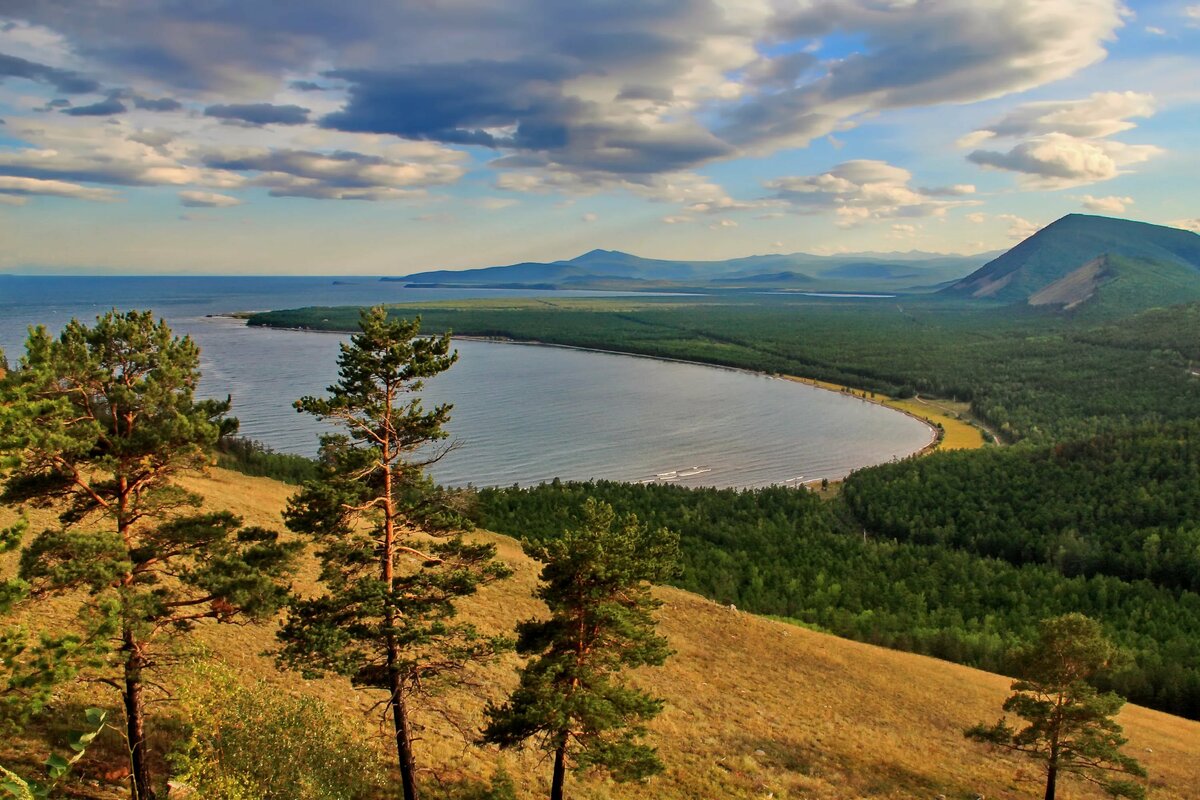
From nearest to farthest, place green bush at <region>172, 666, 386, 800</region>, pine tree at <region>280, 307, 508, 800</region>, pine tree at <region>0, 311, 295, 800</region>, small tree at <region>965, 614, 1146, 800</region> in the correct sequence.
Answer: pine tree at <region>0, 311, 295, 800</region> < green bush at <region>172, 666, 386, 800</region> < pine tree at <region>280, 307, 508, 800</region> < small tree at <region>965, 614, 1146, 800</region>

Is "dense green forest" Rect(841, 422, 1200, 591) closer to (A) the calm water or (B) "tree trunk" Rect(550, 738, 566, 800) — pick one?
(A) the calm water

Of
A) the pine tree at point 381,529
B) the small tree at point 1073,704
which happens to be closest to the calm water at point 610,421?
the small tree at point 1073,704

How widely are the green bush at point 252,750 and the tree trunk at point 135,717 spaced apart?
1.87ft

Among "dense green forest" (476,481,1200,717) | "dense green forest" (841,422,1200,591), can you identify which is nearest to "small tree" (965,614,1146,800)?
"dense green forest" (476,481,1200,717)

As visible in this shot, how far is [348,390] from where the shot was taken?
14727 mm

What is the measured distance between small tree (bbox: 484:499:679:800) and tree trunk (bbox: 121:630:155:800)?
21.2 ft

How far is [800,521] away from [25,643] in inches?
2396

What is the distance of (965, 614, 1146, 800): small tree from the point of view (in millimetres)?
20547

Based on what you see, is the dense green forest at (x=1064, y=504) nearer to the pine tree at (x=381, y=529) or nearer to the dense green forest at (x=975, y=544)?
the dense green forest at (x=975, y=544)

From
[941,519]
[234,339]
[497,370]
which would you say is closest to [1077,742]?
[941,519]

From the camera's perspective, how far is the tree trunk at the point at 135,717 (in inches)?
517

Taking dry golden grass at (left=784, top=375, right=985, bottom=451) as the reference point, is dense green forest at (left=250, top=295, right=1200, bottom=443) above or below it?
above

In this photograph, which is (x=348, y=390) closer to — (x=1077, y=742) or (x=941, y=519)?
(x=1077, y=742)

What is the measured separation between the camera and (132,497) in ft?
45.2
